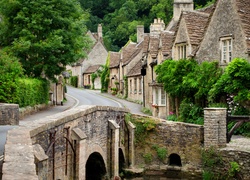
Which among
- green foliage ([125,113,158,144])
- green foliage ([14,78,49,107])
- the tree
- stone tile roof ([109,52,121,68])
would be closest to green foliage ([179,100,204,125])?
green foliage ([125,113,158,144])

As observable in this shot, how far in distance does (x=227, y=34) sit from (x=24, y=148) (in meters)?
20.4

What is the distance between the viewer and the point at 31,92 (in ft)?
115

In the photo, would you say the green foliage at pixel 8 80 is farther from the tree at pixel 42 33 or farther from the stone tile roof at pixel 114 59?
the stone tile roof at pixel 114 59

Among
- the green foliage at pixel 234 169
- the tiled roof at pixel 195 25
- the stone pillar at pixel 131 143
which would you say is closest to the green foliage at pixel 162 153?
the stone pillar at pixel 131 143

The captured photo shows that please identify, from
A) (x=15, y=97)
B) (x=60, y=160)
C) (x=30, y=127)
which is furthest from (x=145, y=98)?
(x=30, y=127)

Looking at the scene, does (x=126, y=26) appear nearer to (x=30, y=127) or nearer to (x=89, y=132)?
(x=89, y=132)

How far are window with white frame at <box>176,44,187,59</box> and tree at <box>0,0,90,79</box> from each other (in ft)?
29.4

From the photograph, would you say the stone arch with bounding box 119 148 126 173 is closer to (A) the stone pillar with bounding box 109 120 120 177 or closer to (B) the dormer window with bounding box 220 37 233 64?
(A) the stone pillar with bounding box 109 120 120 177

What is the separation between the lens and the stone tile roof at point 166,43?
36619 mm

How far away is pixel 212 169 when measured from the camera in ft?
78.6

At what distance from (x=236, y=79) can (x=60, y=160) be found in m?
12.5

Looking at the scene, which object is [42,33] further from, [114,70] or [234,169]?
[114,70]

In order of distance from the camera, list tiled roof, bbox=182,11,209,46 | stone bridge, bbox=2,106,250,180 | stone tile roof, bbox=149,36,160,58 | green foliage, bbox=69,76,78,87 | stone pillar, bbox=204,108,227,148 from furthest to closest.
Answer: green foliage, bbox=69,76,78,87 < stone tile roof, bbox=149,36,160,58 < tiled roof, bbox=182,11,209,46 < stone pillar, bbox=204,108,227,148 < stone bridge, bbox=2,106,250,180

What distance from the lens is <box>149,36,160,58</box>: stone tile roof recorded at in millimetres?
40991
